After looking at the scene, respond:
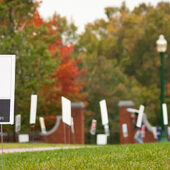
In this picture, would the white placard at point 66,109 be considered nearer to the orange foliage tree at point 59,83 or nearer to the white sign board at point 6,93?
the white sign board at point 6,93

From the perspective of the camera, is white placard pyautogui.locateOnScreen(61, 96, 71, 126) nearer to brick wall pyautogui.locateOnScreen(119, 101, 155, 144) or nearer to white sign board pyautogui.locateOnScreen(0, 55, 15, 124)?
white sign board pyautogui.locateOnScreen(0, 55, 15, 124)

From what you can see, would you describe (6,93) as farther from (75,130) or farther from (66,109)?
(75,130)

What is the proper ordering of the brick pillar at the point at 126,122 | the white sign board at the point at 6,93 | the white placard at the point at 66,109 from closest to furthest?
the white sign board at the point at 6,93 < the white placard at the point at 66,109 < the brick pillar at the point at 126,122

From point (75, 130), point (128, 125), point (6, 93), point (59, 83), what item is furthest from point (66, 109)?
point (59, 83)

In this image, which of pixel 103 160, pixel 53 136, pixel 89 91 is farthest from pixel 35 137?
pixel 103 160

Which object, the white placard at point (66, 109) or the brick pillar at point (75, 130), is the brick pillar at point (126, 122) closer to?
the brick pillar at point (75, 130)

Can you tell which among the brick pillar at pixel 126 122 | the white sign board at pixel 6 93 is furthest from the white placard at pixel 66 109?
the brick pillar at pixel 126 122

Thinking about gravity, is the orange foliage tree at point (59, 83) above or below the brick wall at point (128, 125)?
above

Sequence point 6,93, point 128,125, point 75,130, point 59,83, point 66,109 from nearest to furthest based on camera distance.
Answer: point 6,93, point 66,109, point 75,130, point 128,125, point 59,83

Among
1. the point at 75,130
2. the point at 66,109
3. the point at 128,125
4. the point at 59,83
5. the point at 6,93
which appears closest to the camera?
the point at 6,93

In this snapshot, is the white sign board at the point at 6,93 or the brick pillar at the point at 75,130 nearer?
the white sign board at the point at 6,93

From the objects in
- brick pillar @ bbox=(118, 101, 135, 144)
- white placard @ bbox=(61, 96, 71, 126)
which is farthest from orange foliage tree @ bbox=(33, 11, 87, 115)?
white placard @ bbox=(61, 96, 71, 126)

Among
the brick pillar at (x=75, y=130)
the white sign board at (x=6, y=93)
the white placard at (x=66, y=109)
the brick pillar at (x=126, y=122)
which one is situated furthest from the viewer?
the brick pillar at (x=126, y=122)

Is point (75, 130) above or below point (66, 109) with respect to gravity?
below
